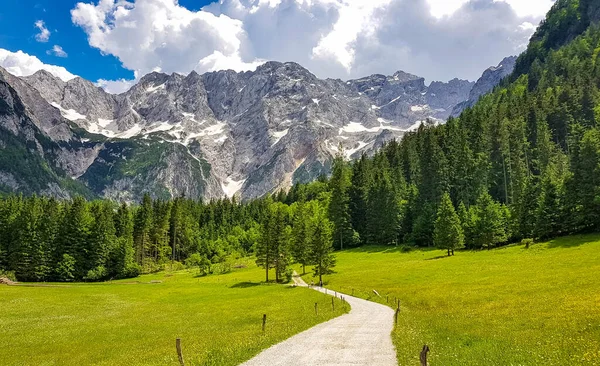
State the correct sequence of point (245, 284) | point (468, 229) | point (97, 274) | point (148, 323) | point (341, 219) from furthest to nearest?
1. point (341, 219)
2. point (97, 274)
3. point (468, 229)
4. point (245, 284)
5. point (148, 323)

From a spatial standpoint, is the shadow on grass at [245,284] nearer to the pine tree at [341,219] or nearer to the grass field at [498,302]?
the grass field at [498,302]

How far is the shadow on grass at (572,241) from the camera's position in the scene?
6544cm

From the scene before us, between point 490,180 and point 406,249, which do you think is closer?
point 406,249

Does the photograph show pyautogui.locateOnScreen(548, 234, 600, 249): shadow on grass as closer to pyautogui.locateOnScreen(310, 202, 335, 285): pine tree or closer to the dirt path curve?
pyautogui.locateOnScreen(310, 202, 335, 285): pine tree

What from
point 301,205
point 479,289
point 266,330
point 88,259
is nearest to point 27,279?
point 88,259

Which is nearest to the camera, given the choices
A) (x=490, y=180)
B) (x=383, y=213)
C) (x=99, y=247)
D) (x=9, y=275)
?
(x=9, y=275)

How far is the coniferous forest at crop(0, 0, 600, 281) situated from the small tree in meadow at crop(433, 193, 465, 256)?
28 cm

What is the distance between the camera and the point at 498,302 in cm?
3894

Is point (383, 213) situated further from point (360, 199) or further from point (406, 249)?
point (406, 249)

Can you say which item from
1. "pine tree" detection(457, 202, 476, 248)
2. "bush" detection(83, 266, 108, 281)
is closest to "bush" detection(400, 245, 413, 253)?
"pine tree" detection(457, 202, 476, 248)

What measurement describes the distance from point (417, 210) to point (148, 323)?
87.4m

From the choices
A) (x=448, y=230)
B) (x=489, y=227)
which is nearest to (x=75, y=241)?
(x=448, y=230)

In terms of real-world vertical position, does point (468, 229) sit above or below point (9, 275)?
above

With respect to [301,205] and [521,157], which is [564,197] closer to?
[521,157]
